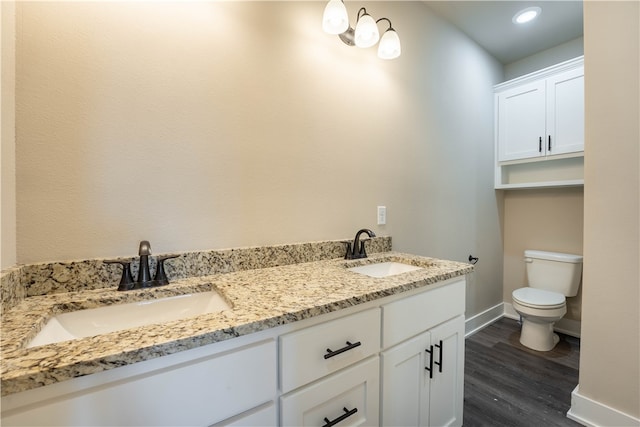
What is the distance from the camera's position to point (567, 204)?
245cm

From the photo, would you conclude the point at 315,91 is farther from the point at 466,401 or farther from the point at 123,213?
the point at 466,401

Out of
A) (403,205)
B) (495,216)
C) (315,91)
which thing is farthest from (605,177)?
(315,91)

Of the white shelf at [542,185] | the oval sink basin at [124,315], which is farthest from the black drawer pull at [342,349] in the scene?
the white shelf at [542,185]

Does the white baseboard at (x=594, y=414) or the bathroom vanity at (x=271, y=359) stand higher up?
the bathroom vanity at (x=271, y=359)

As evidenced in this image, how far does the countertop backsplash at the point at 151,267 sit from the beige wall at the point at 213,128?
0.04 m

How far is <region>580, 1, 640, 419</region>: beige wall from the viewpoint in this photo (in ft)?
4.32

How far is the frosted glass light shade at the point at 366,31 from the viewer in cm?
141

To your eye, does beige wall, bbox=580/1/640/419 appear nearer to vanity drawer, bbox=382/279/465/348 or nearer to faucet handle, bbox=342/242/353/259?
vanity drawer, bbox=382/279/465/348

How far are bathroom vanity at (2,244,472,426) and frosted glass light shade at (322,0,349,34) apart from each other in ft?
3.88

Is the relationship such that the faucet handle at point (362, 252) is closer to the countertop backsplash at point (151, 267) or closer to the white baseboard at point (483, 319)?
the countertop backsplash at point (151, 267)

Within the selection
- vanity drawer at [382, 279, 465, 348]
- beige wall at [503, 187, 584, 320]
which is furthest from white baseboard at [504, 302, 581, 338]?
vanity drawer at [382, 279, 465, 348]

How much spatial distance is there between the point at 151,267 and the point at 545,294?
2.81 m

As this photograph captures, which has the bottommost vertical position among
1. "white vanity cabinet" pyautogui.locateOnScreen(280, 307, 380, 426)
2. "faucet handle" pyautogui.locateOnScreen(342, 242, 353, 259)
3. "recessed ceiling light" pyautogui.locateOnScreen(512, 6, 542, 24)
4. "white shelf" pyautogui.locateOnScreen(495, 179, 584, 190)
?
"white vanity cabinet" pyautogui.locateOnScreen(280, 307, 380, 426)

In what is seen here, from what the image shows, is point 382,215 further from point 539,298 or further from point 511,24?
point 511,24
